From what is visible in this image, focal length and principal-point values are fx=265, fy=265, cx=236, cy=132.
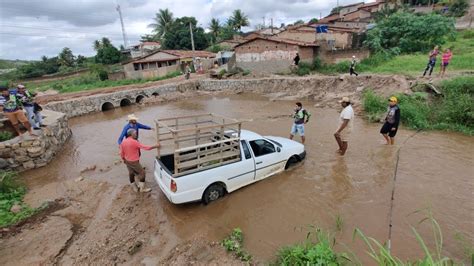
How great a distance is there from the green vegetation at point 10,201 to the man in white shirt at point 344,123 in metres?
8.33

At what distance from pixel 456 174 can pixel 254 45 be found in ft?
75.0

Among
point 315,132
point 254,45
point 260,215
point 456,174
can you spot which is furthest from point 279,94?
point 260,215

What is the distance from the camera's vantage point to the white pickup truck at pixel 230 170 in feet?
18.2

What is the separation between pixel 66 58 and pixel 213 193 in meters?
57.3

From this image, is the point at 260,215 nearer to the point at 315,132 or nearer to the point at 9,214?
the point at 9,214

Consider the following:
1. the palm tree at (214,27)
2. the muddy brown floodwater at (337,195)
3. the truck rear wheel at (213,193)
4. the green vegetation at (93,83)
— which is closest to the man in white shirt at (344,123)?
the muddy brown floodwater at (337,195)

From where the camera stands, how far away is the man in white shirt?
Answer: 7609 mm

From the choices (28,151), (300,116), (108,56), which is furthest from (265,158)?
(108,56)

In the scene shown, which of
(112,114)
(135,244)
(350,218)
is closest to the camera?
(135,244)

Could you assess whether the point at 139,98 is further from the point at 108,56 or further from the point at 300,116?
the point at 108,56

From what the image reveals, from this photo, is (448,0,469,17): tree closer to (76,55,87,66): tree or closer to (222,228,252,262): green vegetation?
(222,228,252,262): green vegetation

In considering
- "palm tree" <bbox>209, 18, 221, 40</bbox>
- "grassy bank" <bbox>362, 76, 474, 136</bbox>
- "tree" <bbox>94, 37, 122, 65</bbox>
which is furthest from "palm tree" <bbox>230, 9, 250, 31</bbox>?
"grassy bank" <bbox>362, 76, 474, 136</bbox>

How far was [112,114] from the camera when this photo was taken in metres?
21.0

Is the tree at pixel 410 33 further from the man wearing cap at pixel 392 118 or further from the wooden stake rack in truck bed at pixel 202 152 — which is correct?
the wooden stake rack in truck bed at pixel 202 152
